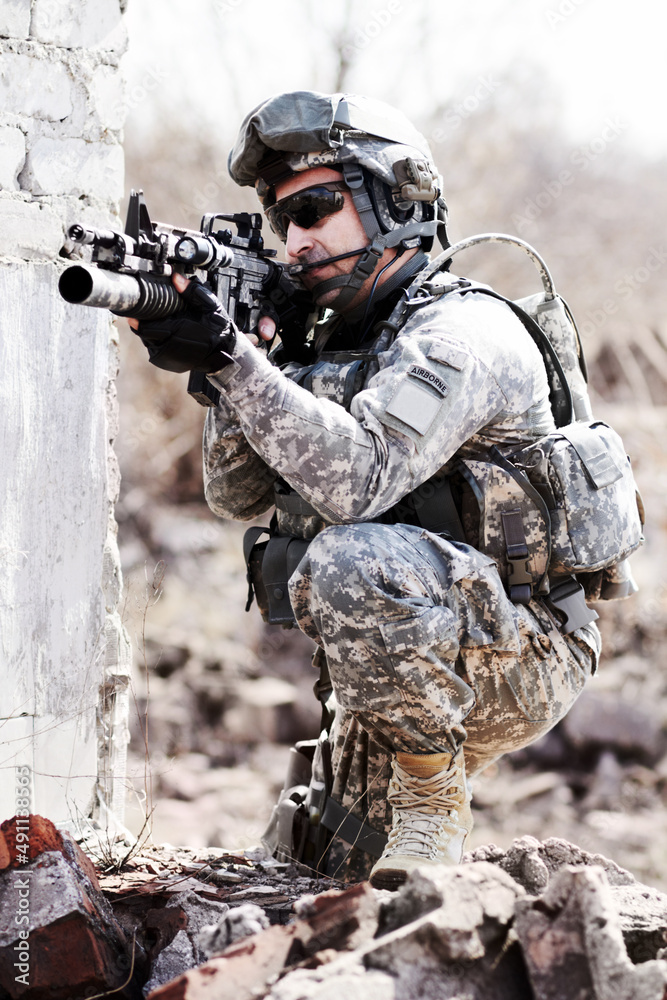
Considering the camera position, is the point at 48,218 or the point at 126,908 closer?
the point at 126,908

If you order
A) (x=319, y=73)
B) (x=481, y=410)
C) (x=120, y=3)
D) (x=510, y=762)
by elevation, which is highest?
(x=319, y=73)

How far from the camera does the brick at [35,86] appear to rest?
113 inches

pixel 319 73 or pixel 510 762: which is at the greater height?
pixel 319 73

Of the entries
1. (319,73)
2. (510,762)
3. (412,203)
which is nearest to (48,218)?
(412,203)

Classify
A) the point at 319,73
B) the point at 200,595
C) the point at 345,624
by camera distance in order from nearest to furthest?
the point at 345,624 → the point at 200,595 → the point at 319,73

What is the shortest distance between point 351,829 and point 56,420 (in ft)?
5.18

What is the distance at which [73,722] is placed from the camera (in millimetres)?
2971

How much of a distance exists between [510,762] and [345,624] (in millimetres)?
5936

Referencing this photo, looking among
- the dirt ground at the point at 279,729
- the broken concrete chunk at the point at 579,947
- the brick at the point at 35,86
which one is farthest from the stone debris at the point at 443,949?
the dirt ground at the point at 279,729

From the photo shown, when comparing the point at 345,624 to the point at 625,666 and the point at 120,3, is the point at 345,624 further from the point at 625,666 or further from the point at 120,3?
the point at 625,666

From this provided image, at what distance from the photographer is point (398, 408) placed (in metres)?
2.35

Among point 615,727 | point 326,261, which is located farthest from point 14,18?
point 615,727

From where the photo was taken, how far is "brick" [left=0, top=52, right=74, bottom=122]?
2.88 metres

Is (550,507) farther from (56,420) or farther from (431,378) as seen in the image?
(56,420)
